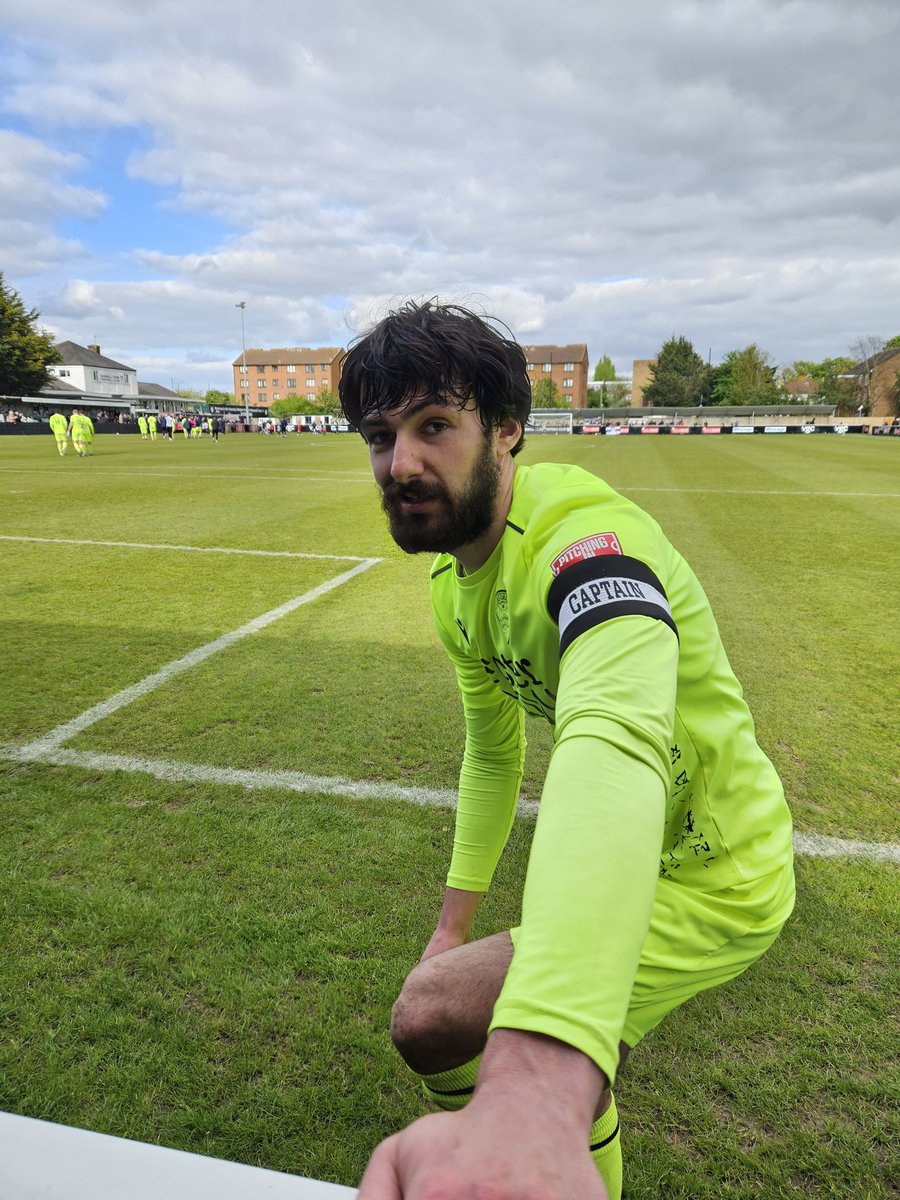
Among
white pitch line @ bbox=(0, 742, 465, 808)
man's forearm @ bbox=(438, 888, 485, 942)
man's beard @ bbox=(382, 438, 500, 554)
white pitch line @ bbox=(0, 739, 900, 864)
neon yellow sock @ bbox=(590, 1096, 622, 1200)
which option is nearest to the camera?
neon yellow sock @ bbox=(590, 1096, 622, 1200)

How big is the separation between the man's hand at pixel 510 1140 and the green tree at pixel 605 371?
162779 mm

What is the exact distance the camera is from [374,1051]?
7.02 ft

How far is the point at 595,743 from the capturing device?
40.5 inches

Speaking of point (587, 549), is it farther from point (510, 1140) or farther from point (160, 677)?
point (160, 677)

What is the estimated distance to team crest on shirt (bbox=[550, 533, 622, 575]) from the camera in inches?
54.8

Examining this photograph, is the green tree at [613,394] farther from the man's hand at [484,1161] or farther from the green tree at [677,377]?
the man's hand at [484,1161]

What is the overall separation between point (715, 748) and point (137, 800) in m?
2.94

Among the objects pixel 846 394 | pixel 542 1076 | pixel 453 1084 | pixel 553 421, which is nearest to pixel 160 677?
pixel 453 1084

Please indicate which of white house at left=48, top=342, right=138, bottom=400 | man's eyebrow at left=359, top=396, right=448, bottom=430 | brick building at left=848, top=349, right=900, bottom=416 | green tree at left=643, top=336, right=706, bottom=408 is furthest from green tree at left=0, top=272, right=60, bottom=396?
brick building at left=848, top=349, right=900, bottom=416

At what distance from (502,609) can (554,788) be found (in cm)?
83

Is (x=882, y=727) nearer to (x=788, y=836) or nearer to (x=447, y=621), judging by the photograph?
(x=788, y=836)

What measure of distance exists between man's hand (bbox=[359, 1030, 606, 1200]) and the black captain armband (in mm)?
687

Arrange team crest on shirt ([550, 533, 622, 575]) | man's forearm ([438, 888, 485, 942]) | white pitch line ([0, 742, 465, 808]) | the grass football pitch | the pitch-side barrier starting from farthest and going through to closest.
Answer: white pitch line ([0, 742, 465, 808])
man's forearm ([438, 888, 485, 942])
the grass football pitch
team crest on shirt ([550, 533, 622, 575])
the pitch-side barrier

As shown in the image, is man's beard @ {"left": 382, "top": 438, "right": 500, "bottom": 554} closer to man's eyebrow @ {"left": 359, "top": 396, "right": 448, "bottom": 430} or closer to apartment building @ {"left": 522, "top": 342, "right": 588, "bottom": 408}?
man's eyebrow @ {"left": 359, "top": 396, "right": 448, "bottom": 430}
